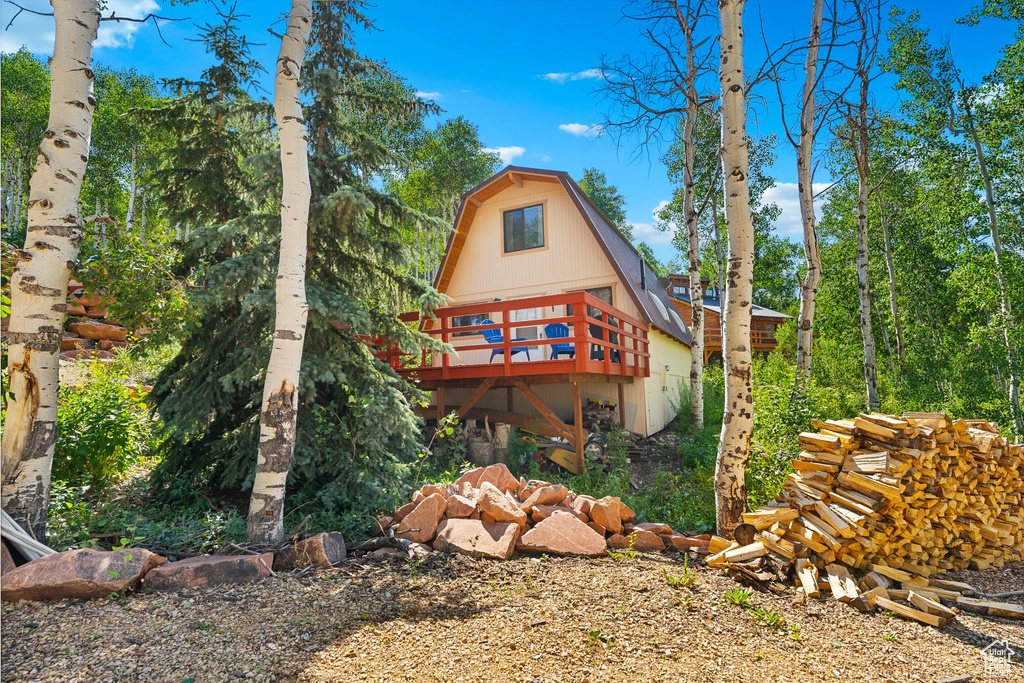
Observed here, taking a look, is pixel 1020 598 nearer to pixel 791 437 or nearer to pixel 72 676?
pixel 791 437

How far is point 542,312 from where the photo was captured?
11852 millimetres

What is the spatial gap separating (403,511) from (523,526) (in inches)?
47.7

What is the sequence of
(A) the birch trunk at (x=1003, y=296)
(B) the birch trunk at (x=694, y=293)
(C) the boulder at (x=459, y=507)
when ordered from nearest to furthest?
(C) the boulder at (x=459, y=507) → (A) the birch trunk at (x=1003, y=296) → (B) the birch trunk at (x=694, y=293)

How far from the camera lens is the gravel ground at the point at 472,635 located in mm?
2590

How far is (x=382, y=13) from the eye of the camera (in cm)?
650

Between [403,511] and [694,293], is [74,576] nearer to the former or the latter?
[403,511]

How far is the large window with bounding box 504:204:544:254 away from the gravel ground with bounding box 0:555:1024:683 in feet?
30.7

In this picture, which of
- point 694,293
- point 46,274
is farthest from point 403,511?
point 694,293

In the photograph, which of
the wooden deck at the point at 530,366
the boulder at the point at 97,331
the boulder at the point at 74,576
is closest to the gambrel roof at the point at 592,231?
the wooden deck at the point at 530,366

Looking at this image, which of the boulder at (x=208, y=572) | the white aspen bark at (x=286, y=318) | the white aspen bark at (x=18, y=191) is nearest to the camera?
the boulder at (x=208, y=572)

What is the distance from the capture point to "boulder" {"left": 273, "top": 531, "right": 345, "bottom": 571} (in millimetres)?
4055

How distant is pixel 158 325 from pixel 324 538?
2.50 meters

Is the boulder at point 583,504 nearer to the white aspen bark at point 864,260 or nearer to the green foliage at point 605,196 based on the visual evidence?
the white aspen bark at point 864,260

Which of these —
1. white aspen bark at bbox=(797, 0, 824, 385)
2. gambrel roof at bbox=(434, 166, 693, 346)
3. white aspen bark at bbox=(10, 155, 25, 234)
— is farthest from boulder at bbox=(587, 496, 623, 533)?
white aspen bark at bbox=(10, 155, 25, 234)
